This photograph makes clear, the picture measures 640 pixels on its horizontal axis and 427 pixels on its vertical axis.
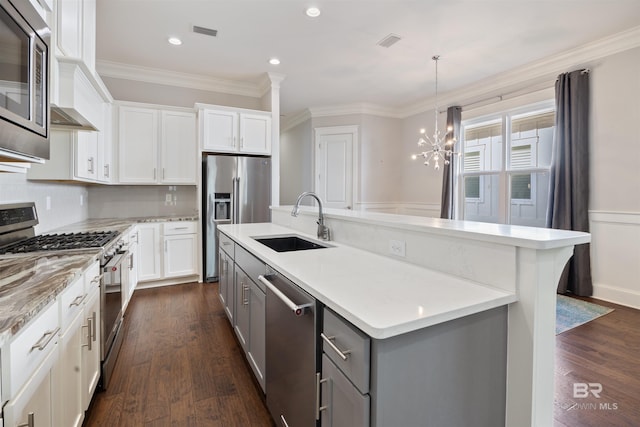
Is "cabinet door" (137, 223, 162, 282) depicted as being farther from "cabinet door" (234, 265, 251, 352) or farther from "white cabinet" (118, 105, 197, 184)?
"cabinet door" (234, 265, 251, 352)

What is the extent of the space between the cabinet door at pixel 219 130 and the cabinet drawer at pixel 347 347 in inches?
143

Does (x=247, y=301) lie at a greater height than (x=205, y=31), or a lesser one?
lesser

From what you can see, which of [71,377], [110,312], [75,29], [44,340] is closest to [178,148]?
[75,29]

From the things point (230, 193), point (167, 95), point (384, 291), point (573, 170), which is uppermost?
point (167, 95)

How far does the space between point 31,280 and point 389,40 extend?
145 inches

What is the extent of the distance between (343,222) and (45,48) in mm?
1764

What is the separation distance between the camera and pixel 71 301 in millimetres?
1319

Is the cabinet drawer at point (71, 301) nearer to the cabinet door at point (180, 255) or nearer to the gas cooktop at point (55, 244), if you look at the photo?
the gas cooktop at point (55, 244)

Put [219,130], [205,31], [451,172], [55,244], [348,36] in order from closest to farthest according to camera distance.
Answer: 1. [55,244]
2. [205,31]
3. [348,36]
4. [219,130]
5. [451,172]

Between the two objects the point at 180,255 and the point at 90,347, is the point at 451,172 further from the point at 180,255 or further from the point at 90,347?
the point at 90,347

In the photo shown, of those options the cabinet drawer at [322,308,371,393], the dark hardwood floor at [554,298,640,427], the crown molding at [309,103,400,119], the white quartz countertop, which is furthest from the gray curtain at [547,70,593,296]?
the cabinet drawer at [322,308,371,393]

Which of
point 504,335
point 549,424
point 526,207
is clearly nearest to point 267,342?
point 504,335

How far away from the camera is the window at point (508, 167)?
4.17 metres

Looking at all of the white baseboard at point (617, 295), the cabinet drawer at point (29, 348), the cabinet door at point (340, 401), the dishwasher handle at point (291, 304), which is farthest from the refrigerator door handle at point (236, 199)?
the white baseboard at point (617, 295)
